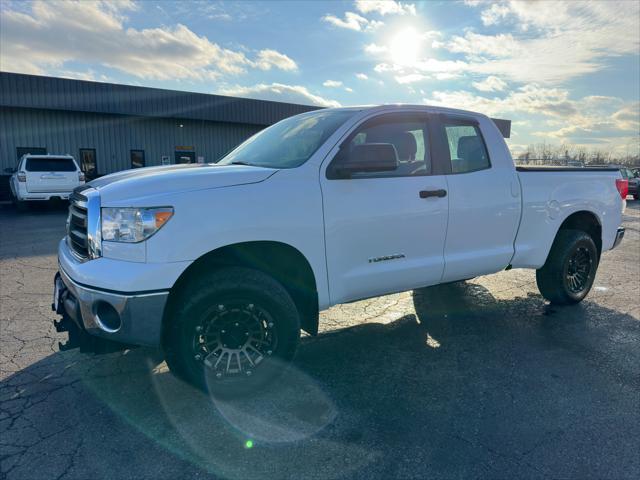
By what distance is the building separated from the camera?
65.2 ft

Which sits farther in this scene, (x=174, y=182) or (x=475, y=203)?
(x=475, y=203)

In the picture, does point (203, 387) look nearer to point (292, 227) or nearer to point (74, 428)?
point (74, 428)

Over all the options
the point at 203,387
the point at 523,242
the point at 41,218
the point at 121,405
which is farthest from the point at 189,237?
the point at 41,218

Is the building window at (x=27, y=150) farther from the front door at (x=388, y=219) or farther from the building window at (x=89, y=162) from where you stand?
the front door at (x=388, y=219)

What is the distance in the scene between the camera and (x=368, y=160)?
3.22 metres

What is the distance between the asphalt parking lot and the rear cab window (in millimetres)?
10877

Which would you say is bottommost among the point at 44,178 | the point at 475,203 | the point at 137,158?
the point at 475,203

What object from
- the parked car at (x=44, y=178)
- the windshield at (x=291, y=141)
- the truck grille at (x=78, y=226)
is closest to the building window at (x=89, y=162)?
the parked car at (x=44, y=178)

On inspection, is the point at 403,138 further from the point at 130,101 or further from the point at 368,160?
the point at 130,101

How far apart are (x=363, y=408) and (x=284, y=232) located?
1.30 metres

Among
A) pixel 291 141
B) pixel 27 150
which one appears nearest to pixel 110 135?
pixel 27 150

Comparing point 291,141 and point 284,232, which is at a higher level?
point 291,141

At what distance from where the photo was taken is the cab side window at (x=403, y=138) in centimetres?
369

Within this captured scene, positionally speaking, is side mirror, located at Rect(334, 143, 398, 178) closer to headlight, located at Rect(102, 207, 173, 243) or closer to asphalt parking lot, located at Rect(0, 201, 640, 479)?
headlight, located at Rect(102, 207, 173, 243)
